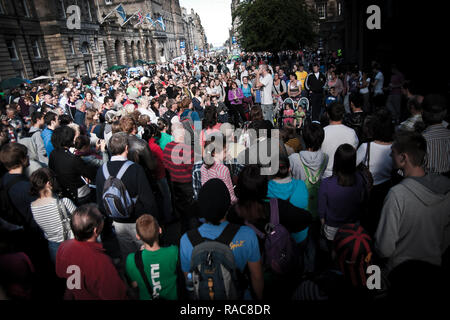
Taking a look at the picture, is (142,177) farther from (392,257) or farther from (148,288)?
(392,257)

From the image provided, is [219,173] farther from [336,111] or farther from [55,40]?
[55,40]

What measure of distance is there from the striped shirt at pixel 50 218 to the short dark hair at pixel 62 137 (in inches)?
49.6

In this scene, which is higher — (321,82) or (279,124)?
(321,82)

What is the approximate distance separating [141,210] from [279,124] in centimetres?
629

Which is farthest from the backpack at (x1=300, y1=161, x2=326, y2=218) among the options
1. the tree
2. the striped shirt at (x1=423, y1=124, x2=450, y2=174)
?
the tree

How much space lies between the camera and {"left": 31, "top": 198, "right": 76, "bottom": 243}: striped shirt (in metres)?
3.08

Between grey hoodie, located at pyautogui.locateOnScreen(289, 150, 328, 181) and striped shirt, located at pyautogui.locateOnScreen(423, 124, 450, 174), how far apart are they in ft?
4.10

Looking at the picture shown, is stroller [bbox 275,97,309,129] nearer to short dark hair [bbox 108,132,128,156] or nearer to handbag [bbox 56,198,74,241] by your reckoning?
short dark hair [bbox 108,132,128,156]

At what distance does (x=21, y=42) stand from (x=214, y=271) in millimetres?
32871

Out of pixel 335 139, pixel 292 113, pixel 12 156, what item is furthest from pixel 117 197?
pixel 292 113

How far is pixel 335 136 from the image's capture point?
4.00 m

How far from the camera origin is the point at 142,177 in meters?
3.29
